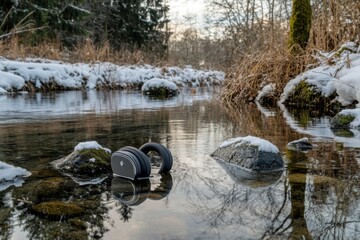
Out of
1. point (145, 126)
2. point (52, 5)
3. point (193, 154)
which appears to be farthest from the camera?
point (52, 5)

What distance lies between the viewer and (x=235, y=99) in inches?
296

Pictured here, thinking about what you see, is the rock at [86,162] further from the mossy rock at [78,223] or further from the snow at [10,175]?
the mossy rock at [78,223]

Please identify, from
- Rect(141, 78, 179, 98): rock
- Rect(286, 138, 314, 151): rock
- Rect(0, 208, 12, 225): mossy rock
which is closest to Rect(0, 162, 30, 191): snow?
Rect(0, 208, 12, 225): mossy rock

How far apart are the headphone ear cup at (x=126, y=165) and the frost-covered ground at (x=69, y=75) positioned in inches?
253

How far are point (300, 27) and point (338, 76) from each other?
1673 millimetres

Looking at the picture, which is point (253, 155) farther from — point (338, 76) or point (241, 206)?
point (338, 76)

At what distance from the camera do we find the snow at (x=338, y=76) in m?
4.40

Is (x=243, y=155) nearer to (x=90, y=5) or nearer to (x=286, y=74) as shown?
(x=286, y=74)

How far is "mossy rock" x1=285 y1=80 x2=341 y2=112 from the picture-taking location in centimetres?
522

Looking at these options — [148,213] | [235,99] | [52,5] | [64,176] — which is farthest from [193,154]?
[52,5]

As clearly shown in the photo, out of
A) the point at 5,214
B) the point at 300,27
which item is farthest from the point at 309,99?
the point at 5,214

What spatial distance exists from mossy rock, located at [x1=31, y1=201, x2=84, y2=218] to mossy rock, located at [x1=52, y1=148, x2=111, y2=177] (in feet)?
1.62

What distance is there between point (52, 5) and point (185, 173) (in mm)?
15478

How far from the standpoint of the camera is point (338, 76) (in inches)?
193
